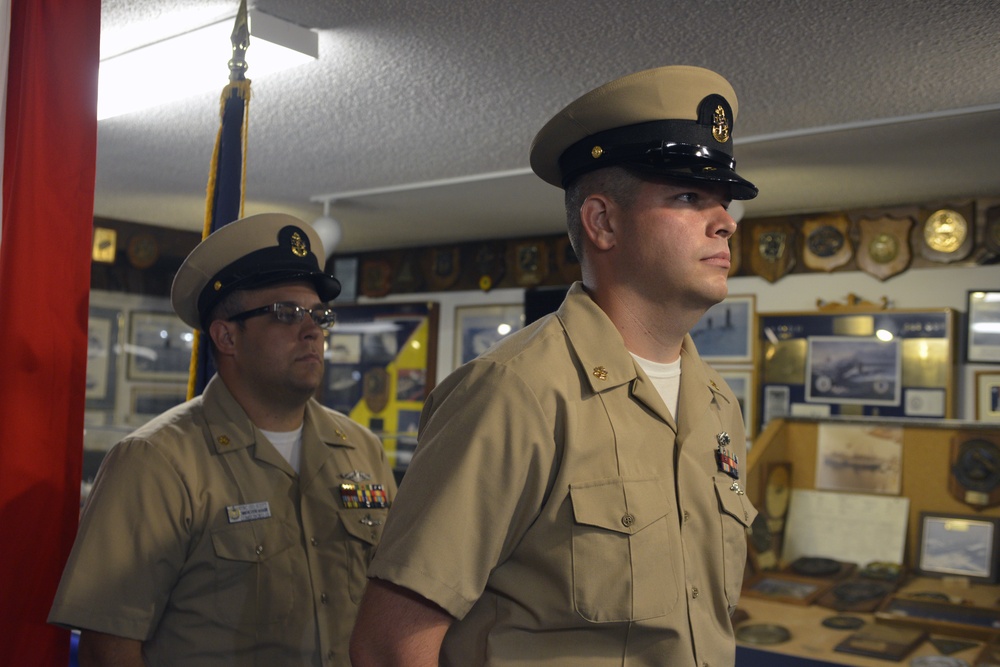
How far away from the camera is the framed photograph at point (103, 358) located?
650cm

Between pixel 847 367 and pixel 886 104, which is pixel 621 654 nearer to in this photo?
pixel 886 104

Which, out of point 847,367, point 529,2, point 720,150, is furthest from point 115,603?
point 847,367

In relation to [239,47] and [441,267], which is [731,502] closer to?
[239,47]

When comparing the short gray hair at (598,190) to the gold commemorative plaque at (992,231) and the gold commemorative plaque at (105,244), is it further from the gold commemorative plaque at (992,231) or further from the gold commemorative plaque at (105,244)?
the gold commemorative plaque at (105,244)

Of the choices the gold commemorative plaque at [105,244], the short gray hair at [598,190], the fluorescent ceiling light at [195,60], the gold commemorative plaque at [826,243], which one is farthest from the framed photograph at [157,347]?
the short gray hair at [598,190]

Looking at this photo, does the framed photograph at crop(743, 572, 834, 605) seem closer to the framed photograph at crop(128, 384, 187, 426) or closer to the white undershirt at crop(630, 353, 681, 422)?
the white undershirt at crop(630, 353, 681, 422)

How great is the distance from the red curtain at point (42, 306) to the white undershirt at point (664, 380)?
1.14 m

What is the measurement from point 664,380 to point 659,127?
36 cm

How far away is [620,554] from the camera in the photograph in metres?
1.15

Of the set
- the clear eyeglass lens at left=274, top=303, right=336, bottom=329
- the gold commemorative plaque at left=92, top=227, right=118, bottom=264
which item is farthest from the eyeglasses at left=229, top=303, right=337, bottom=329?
the gold commemorative plaque at left=92, top=227, right=118, bottom=264

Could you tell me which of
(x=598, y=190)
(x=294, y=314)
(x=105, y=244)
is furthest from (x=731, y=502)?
(x=105, y=244)

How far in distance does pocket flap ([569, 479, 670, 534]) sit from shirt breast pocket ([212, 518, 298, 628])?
0.87m

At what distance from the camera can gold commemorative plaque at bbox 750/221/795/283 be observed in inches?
211

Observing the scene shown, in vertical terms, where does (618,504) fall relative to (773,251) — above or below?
below
